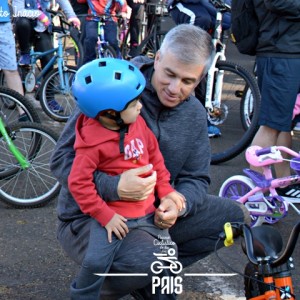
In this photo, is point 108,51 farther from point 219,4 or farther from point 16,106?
point 16,106

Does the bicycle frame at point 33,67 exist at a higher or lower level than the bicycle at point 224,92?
lower

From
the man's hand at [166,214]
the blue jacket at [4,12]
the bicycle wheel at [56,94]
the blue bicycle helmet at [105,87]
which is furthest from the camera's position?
the bicycle wheel at [56,94]

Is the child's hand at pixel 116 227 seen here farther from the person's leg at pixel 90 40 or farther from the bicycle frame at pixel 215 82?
the person's leg at pixel 90 40

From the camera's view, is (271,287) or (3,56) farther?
(3,56)

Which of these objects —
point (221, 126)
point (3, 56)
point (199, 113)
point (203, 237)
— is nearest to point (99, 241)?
point (203, 237)

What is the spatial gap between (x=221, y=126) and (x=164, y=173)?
404cm

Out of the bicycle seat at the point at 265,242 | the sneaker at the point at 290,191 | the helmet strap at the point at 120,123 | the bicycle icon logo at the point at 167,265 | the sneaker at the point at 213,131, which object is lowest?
the sneaker at the point at 213,131

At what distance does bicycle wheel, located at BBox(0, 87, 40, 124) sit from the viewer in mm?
4676

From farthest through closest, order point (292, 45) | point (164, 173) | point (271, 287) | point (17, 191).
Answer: point (17, 191) → point (292, 45) → point (164, 173) → point (271, 287)

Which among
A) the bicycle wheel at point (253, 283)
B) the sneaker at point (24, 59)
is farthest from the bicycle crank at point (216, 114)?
the bicycle wheel at point (253, 283)

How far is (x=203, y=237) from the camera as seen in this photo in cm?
290

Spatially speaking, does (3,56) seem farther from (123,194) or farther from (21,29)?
(123,194)

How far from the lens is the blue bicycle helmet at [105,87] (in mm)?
2443

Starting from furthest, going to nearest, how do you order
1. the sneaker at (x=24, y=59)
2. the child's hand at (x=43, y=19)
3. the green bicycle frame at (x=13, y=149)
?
the sneaker at (x=24, y=59), the child's hand at (x=43, y=19), the green bicycle frame at (x=13, y=149)
